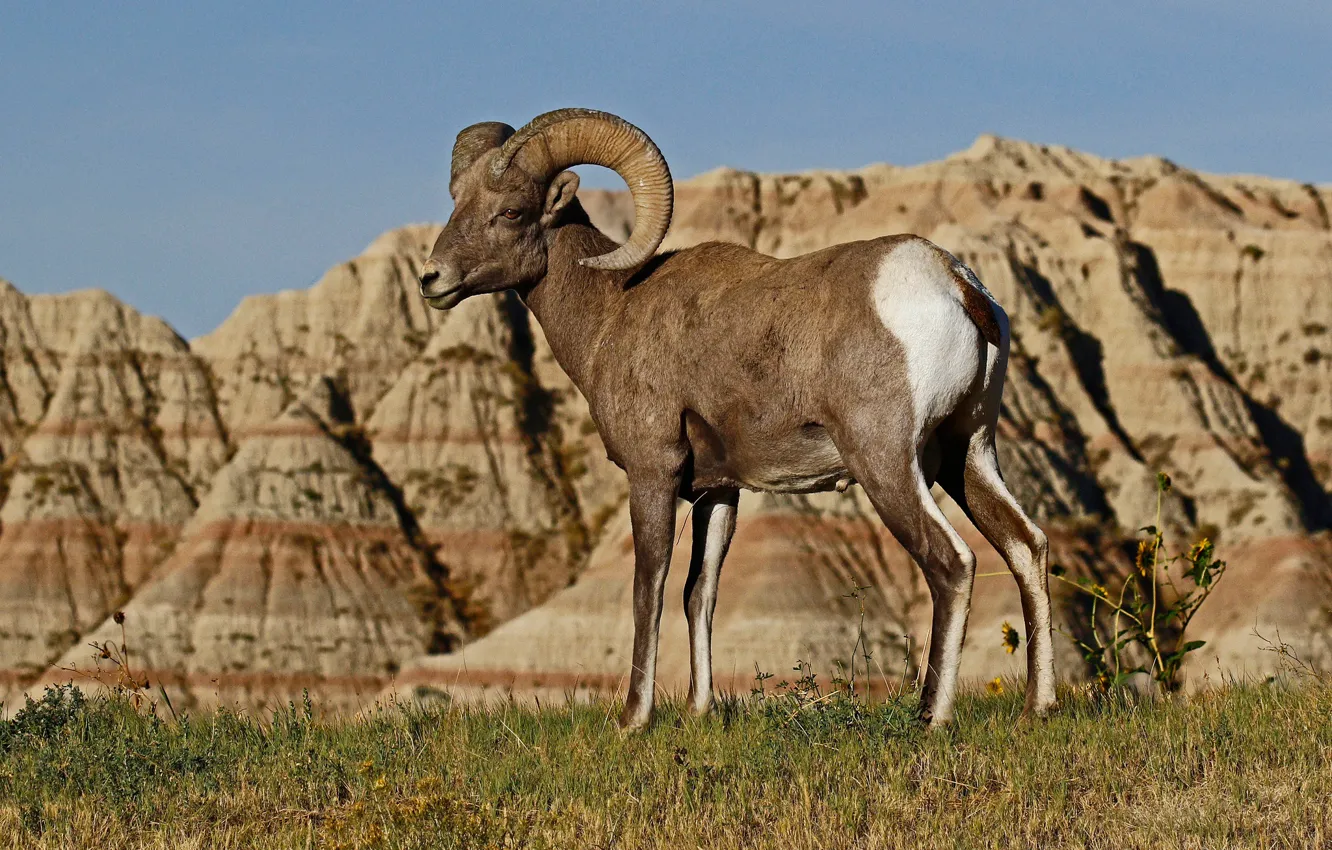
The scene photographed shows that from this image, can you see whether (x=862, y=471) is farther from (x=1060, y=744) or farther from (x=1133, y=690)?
(x=1133, y=690)

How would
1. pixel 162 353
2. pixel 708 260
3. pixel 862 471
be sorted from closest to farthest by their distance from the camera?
pixel 862 471, pixel 708 260, pixel 162 353

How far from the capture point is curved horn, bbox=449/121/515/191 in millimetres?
10672

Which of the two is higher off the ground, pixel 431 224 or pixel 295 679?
pixel 431 224

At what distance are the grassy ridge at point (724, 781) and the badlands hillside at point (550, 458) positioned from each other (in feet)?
177

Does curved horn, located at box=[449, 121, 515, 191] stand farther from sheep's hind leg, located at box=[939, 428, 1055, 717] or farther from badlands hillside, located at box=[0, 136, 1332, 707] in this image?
badlands hillside, located at box=[0, 136, 1332, 707]

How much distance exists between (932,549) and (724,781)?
173 centimetres

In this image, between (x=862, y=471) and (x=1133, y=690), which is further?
(x=1133, y=690)

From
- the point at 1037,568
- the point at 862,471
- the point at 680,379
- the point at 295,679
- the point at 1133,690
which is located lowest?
the point at 295,679

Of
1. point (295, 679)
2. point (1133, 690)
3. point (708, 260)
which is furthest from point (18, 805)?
point (295, 679)

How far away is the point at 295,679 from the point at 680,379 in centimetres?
7312

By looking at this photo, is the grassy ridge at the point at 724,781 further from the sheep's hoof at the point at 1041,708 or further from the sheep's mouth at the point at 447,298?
the sheep's mouth at the point at 447,298

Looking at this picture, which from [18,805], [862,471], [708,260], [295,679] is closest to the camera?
[18,805]

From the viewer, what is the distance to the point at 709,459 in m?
9.52

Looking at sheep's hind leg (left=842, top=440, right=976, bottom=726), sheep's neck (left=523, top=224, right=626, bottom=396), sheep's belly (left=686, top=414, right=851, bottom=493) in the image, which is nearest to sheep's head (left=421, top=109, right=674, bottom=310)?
sheep's neck (left=523, top=224, right=626, bottom=396)
